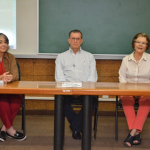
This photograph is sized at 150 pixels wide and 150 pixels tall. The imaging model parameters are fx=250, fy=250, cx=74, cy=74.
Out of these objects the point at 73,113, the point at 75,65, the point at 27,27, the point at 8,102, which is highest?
the point at 27,27

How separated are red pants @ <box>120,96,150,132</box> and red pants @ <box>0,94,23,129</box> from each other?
1147mm

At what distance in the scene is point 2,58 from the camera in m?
2.82

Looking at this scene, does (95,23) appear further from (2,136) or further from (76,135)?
(2,136)

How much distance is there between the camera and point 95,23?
12.0ft

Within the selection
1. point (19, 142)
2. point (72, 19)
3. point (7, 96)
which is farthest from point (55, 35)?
point (19, 142)

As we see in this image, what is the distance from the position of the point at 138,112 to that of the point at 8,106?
1.37 m

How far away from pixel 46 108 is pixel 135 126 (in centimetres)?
174

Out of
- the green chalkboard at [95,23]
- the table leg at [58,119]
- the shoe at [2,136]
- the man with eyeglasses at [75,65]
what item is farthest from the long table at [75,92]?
the green chalkboard at [95,23]

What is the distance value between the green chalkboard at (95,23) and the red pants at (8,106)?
1154 millimetres

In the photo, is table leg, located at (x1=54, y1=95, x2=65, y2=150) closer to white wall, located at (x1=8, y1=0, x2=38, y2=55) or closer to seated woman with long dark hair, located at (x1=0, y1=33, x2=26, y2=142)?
seated woman with long dark hair, located at (x1=0, y1=33, x2=26, y2=142)

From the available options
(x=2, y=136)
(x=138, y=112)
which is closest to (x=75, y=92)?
(x=138, y=112)

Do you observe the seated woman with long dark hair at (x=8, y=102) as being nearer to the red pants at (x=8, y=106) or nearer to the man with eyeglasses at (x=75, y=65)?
the red pants at (x=8, y=106)

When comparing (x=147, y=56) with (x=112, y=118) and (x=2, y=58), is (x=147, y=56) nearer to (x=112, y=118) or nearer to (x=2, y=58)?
(x=112, y=118)

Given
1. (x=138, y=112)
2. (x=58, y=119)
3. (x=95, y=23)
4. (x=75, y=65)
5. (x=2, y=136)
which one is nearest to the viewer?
(x=58, y=119)
